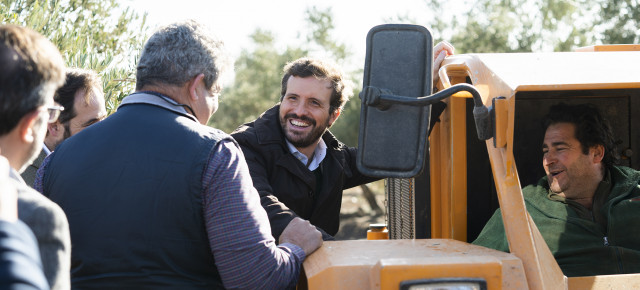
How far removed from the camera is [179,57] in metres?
2.49

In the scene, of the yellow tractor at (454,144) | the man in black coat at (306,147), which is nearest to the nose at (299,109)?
the man in black coat at (306,147)

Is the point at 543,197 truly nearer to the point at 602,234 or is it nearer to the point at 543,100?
the point at 602,234

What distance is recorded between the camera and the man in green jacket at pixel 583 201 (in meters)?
3.00

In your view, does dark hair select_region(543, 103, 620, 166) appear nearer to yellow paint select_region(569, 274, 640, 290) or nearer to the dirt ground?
yellow paint select_region(569, 274, 640, 290)

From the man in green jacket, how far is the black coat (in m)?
0.94

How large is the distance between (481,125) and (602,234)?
1.08 meters

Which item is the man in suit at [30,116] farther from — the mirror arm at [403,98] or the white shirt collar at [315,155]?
the white shirt collar at [315,155]

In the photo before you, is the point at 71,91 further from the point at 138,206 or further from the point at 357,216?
the point at 357,216

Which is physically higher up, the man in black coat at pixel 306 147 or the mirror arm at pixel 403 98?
the mirror arm at pixel 403 98

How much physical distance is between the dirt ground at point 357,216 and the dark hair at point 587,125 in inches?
439

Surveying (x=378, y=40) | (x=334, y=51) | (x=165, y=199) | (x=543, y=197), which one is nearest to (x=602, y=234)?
(x=543, y=197)

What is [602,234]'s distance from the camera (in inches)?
124

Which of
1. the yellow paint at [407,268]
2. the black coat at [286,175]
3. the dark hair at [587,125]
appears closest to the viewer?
the yellow paint at [407,268]

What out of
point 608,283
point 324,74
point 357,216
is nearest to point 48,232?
point 608,283
